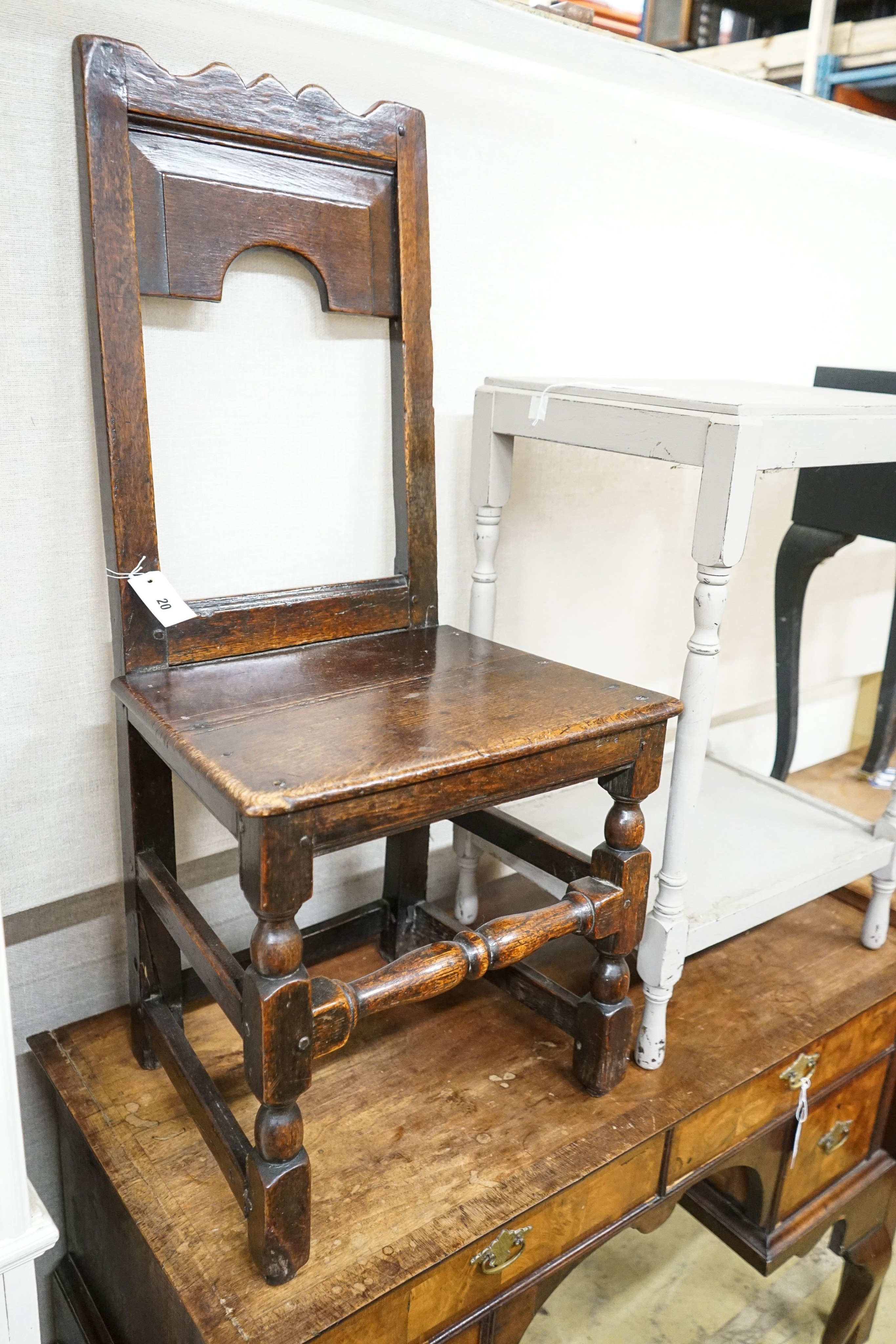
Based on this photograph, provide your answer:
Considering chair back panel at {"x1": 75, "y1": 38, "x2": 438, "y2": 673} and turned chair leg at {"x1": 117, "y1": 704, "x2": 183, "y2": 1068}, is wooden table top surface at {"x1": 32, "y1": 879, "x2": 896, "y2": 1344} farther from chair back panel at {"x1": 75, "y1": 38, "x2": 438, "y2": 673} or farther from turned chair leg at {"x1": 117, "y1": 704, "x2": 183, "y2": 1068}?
chair back panel at {"x1": 75, "y1": 38, "x2": 438, "y2": 673}

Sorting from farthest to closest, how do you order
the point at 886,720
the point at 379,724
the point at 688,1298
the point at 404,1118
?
the point at 886,720 → the point at 688,1298 → the point at 404,1118 → the point at 379,724

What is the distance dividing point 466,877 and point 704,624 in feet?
1.80

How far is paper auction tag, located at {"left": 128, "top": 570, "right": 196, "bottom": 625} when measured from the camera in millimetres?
973

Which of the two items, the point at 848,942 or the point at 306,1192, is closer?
the point at 306,1192

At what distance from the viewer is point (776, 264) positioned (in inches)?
62.2

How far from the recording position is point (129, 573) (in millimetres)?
971

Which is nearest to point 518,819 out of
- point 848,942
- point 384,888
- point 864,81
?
point 384,888

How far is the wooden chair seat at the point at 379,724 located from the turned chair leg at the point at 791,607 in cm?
78

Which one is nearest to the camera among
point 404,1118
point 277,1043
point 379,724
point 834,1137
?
point 277,1043

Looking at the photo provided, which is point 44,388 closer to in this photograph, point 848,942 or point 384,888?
point 384,888

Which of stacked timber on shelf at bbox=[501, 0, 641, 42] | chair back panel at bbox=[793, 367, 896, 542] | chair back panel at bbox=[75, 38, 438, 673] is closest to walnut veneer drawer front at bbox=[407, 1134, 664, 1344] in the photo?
chair back panel at bbox=[75, 38, 438, 673]

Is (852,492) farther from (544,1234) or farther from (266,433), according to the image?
(544,1234)

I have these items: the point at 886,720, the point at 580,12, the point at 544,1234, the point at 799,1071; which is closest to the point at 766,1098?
the point at 799,1071

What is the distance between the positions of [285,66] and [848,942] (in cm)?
132
